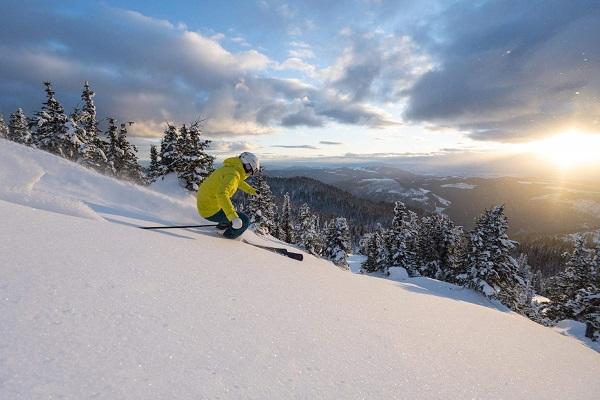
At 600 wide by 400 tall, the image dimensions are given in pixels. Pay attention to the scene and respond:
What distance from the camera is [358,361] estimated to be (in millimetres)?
2871

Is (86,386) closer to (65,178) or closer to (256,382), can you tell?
(256,382)

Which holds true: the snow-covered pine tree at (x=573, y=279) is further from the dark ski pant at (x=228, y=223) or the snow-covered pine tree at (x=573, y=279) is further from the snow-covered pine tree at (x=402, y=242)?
the dark ski pant at (x=228, y=223)

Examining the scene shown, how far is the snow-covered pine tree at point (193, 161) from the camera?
23766mm

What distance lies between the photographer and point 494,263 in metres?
29.3

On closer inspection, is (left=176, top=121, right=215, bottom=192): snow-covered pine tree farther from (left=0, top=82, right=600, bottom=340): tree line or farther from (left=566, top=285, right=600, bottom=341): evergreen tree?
(left=566, top=285, right=600, bottom=341): evergreen tree

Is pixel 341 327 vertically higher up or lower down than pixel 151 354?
lower down

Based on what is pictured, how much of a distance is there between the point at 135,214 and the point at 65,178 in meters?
2.19

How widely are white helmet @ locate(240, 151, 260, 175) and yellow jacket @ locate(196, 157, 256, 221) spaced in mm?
99

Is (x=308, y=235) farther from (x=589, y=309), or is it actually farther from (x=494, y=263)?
(x=589, y=309)

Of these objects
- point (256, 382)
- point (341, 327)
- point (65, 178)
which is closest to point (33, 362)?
point (256, 382)

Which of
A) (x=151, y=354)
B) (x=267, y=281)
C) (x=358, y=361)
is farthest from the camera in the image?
(x=267, y=281)

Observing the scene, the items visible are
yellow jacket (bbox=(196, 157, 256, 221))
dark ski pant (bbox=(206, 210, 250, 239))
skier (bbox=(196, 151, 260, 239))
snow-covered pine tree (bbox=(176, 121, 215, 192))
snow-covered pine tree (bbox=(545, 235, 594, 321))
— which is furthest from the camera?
snow-covered pine tree (bbox=(545, 235, 594, 321))

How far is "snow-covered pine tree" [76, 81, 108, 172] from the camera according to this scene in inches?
1265

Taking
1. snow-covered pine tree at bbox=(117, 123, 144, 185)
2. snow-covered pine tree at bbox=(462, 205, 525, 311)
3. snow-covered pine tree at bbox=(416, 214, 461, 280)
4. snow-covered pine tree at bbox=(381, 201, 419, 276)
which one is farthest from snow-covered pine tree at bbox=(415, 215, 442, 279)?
Answer: snow-covered pine tree at bbox=(117, 123, 144, 185)
